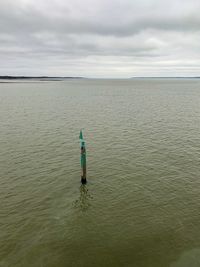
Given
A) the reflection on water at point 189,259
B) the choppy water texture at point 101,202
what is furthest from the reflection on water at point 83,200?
the reflection on water at point 189,259

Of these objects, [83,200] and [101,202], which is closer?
[101,202]

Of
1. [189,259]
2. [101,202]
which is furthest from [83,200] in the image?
[189,259]

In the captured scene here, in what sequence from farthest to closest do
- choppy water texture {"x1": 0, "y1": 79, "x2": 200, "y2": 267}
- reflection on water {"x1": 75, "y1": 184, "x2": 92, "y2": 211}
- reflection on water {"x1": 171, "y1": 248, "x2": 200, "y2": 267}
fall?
reflection on water {"x1": 75, "y1": 184, "x2": 92, "y2": 211} → choppy water texture {"x1": 0, "y1": 79, "x2": 200, "y2": 267} → reflection on water {"x1": 171, "y1": 248, "x2": 200, "y2": 267}

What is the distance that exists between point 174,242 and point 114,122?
113 ft

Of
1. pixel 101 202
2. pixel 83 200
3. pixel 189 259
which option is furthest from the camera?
pixel 83 200

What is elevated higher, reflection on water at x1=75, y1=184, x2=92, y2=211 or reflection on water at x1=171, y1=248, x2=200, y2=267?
reflection on water at x1=75, y1=184, x2=92, y2=211

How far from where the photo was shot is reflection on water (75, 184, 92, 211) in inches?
768

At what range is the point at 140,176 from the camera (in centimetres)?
2433

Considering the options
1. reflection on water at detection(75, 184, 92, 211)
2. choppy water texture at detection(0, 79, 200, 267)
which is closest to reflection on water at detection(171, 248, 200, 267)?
choppy water texture at detection(0, 79, 200, 267)

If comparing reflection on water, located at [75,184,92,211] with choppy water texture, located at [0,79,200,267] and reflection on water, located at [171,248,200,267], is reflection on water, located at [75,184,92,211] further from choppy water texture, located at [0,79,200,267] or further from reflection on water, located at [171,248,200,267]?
reflection on water, located at [171,248,200,267]

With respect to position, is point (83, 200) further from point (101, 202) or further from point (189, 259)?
point (189, 259)

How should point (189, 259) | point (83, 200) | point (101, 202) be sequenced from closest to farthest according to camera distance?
point (189, 259) → point (101, 202) → point (83, 200)

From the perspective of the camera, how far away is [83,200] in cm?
2041

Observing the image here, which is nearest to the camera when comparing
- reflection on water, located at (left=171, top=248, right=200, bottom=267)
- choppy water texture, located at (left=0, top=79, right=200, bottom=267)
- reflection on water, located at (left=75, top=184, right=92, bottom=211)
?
reflection on water, located at (left=171, top=248, right=200, bottom=267)
